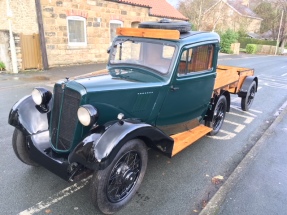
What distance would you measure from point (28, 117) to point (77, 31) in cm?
1016

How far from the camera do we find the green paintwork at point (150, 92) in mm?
2732

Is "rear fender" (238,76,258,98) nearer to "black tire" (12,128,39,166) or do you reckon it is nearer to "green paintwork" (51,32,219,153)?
"green paintwork" (51,32,219,153)

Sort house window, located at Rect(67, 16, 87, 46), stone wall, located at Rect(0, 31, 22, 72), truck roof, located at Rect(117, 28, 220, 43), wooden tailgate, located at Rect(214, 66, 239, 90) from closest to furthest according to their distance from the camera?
truck roof, located at Rect(117, 28, 220, 43) → wooden tailgate, located at Rect(214, 66, 239, 90) → stone wall, located at Rect(0, 31, 22, 72) → house window, located at Rect(67, 16, 87, 46)

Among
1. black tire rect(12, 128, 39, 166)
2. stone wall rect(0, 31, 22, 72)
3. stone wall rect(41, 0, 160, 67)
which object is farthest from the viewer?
stone wall rect(41, 0, 160, 67)

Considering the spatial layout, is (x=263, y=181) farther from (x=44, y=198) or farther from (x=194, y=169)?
(x=44, y=198)

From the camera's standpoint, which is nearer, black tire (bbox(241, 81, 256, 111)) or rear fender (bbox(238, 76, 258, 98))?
rear fender (bbox(238, 76, 258, 98))

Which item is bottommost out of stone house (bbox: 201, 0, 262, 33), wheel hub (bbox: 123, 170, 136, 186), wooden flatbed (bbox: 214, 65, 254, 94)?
wheel hub (bbox: 123, 170, 136, 186)

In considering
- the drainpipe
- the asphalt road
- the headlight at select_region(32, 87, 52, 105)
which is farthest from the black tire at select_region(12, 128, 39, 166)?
the drainpipe

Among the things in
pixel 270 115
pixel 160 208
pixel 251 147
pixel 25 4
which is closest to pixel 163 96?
pixel 160 208

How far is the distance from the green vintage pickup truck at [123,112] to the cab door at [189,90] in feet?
0.05

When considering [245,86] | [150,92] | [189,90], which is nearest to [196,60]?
[189,90]

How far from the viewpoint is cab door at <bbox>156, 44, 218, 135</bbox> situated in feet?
11.3

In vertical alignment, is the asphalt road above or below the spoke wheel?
below

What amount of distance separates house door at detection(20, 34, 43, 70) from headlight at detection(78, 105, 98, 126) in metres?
9.23
